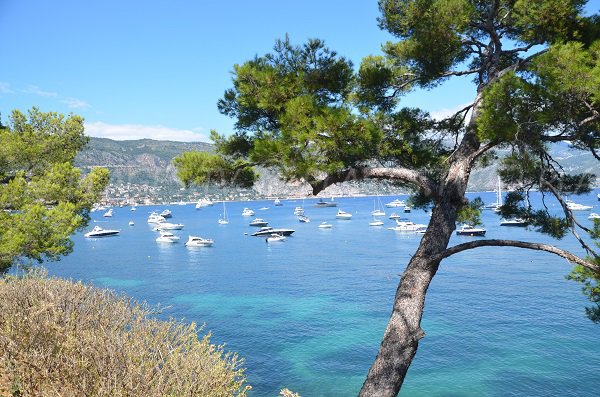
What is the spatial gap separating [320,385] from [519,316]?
1446cm

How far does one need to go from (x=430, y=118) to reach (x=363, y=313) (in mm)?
18964

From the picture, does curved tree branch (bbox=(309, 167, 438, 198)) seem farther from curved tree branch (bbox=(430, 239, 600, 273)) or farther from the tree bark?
curved tree branch (bbox=(430, 239, 600, 273))

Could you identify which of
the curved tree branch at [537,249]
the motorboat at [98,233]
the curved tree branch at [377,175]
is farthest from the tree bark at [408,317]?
the motorboat at [98,233]

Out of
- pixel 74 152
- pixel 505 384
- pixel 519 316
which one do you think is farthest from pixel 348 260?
pixel 74 152

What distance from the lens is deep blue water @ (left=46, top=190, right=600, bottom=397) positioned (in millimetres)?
16422

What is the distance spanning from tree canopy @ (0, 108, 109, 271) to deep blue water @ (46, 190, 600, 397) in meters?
4.80

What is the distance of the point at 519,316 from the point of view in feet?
78.4

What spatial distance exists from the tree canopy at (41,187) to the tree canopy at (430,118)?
711 centimetres

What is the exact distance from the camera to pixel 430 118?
27.8 ft

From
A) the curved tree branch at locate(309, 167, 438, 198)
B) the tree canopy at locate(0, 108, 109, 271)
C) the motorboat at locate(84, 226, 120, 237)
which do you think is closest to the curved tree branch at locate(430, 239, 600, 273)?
the curved tree branch at locate(309, 167, 438, 198)

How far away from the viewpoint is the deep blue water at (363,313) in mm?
16422

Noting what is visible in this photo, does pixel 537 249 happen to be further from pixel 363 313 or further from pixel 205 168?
pixel 363 313

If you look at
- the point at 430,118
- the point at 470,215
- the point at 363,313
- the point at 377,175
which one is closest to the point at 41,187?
the point at 377,175

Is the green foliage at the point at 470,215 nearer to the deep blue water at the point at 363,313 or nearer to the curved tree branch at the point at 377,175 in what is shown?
the curved tree branch at the point at 377,175
